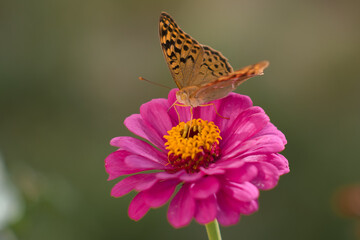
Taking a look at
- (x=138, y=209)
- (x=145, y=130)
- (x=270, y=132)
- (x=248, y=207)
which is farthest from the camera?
(x=145, y=130)

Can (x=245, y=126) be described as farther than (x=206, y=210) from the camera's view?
Yes

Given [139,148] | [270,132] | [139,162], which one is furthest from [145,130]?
[270,132]

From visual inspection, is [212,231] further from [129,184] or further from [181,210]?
[129,184]

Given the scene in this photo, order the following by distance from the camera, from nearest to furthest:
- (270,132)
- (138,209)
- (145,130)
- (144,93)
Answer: (138,209) < (270,132) < (145,130) < (144,93)

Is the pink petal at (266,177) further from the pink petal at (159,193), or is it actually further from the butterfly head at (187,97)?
the butterfly head at (187,97)

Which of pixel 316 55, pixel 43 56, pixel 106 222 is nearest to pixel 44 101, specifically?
pixel 43 56

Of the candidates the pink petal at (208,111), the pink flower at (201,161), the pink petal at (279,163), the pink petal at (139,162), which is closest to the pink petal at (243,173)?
the pink flower at (201,161)

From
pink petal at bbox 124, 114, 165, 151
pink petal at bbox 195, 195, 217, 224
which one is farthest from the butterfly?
pink petal at bbox 195, 195, 217, 224
